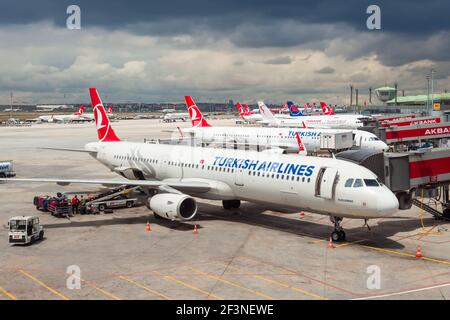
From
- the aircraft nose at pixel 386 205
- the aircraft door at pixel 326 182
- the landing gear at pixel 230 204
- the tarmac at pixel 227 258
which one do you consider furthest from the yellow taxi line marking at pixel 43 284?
the landing gear at pixel 230 204

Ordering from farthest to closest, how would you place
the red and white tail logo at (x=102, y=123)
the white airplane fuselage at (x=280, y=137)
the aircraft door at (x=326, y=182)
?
the white airplane fuselage at (x=280, y=137) < the red and white tail logo at (x=102, y=123) < the aircraft door at (x=326, y=182)

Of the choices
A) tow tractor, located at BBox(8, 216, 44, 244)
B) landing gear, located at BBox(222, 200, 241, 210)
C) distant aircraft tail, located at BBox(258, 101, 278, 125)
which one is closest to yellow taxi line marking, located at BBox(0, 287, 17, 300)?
tow tractor, located at BBox(8, 216, 44, 244)

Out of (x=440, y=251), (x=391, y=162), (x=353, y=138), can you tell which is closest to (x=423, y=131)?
(x=353, y=138)

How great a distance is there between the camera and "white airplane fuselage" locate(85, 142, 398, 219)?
26109 mm

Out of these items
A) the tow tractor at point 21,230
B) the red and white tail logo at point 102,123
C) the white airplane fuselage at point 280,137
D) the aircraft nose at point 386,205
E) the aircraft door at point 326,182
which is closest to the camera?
the aircraft nose at point 386,205

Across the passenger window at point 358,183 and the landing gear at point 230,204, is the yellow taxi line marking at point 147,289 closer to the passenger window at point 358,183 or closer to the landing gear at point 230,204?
the passenger window at point 358,183

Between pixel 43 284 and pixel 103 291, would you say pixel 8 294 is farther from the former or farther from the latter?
pixel 103 291

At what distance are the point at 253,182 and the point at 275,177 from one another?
5.99 ft

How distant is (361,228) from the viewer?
31562 millimetres

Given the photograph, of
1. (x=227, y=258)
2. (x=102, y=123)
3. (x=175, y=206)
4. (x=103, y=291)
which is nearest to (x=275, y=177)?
A: (x=175, y=206)

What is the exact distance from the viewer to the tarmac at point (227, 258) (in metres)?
20.4

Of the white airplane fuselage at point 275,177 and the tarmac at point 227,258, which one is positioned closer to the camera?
the tarmac at point 227,258

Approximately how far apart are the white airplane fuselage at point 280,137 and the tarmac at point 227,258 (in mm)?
29526

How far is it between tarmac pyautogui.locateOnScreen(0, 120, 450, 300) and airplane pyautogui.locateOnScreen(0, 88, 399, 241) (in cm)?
188
